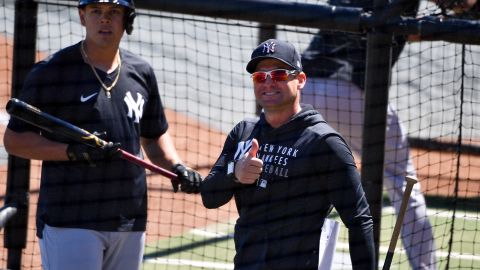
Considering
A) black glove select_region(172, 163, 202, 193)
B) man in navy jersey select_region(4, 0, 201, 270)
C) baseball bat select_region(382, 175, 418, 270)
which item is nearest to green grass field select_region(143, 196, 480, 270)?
black glove select_region(172, 163, 202, 193)

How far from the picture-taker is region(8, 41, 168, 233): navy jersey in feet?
14.0

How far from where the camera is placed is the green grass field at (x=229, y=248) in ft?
20.6

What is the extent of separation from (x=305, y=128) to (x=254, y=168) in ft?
1.05

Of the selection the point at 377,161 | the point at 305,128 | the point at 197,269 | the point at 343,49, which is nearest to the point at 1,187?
the point at 197,269

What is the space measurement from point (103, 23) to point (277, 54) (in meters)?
1.01

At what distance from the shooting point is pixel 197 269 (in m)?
6.23

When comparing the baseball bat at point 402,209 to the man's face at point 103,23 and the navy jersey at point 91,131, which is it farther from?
the man's face at point 103,23

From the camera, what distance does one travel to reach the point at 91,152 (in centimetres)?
416

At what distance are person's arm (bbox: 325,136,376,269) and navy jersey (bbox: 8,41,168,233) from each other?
3.84 feet

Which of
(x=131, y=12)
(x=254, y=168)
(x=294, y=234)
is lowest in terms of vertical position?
(x=294, y=234)

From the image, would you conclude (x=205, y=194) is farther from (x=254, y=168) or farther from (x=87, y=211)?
(x=87, y=211)

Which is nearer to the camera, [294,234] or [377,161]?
[294,234]

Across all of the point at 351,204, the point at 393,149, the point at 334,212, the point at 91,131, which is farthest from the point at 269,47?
the point at 334,212

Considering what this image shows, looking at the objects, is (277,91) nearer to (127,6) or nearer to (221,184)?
(221,184)
